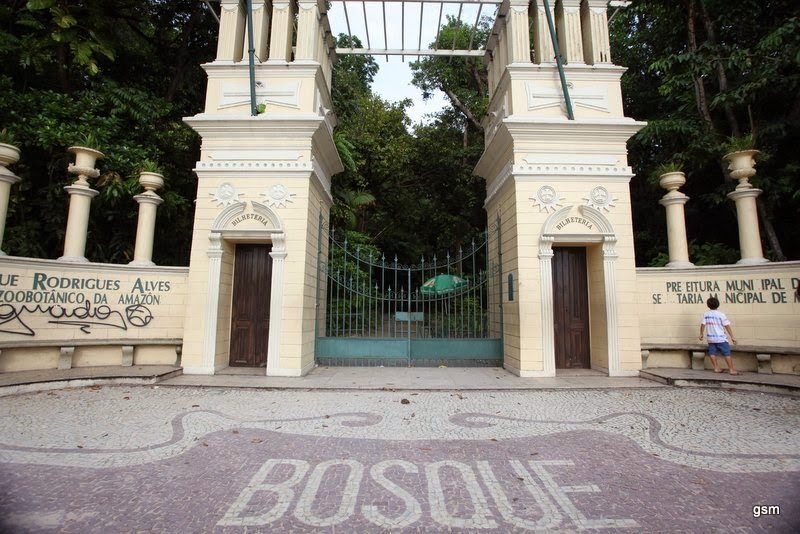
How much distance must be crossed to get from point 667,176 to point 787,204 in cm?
450

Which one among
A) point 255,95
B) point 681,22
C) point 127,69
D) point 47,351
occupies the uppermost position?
point 681,22

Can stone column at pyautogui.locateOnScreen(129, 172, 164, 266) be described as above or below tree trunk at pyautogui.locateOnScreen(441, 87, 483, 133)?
below

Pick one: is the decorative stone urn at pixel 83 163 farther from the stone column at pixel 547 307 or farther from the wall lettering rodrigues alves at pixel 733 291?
the wall lettering rodrigues alves at pixel 733 291

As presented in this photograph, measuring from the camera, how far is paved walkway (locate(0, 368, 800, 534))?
2672 millimetres

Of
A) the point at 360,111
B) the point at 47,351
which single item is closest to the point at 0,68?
the point at 47,351

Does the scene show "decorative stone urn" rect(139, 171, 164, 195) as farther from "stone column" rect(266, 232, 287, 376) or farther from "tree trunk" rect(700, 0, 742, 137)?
"tree trunk" rect(700, 0, 742, 137)

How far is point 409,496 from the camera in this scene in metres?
2.98

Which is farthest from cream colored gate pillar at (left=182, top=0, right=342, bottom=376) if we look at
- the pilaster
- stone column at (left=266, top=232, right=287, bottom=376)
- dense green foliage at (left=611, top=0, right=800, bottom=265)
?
dense green foliage at (left=611, top=0, right=800, bottom=265)

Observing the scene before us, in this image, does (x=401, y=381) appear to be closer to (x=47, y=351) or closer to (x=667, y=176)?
(x=47, y=351)

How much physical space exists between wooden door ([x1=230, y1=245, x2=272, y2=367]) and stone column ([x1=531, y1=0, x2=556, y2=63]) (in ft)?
24.5

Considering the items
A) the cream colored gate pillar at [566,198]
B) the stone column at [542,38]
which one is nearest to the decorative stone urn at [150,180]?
the cream colored gate pillar at [566,198]

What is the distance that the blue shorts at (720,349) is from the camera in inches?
268

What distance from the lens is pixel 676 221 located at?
820 centimetres

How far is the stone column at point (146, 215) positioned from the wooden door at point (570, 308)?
8.78 m
